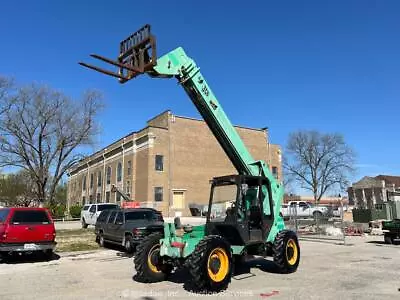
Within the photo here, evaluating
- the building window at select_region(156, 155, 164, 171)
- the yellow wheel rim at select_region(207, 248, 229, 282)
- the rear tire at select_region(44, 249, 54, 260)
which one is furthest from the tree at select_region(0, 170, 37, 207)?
the yellow wheel rim at select_region(207, 248, 229, 282)

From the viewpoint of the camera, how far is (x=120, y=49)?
9.78 metres

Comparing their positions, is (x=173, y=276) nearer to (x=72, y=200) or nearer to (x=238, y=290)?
(x=238, y=290)

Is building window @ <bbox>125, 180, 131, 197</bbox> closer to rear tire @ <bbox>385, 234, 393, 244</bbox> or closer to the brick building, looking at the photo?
the brick building

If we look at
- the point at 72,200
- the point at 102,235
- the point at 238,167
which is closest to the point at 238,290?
the point at 238,167

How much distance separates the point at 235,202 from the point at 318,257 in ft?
19.9

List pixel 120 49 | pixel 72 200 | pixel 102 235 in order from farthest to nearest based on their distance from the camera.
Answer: pixel 72 200 → pixel 102 235 → pixel 120 49

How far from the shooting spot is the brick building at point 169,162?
1999 inches

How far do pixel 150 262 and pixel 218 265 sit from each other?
1922mm

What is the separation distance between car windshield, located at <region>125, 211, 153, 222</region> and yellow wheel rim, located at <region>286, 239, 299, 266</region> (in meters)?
7.88

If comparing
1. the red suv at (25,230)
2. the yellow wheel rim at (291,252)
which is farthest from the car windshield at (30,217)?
the yellow wheel rim at (291,252)

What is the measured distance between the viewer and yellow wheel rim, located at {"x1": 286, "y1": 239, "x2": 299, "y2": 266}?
10922 millimetres

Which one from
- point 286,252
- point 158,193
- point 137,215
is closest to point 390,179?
point 158,193

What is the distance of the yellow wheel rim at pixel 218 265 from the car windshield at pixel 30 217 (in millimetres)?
8178

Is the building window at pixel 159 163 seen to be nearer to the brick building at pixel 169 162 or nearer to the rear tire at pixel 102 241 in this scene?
the brick building at pixel 169 162
